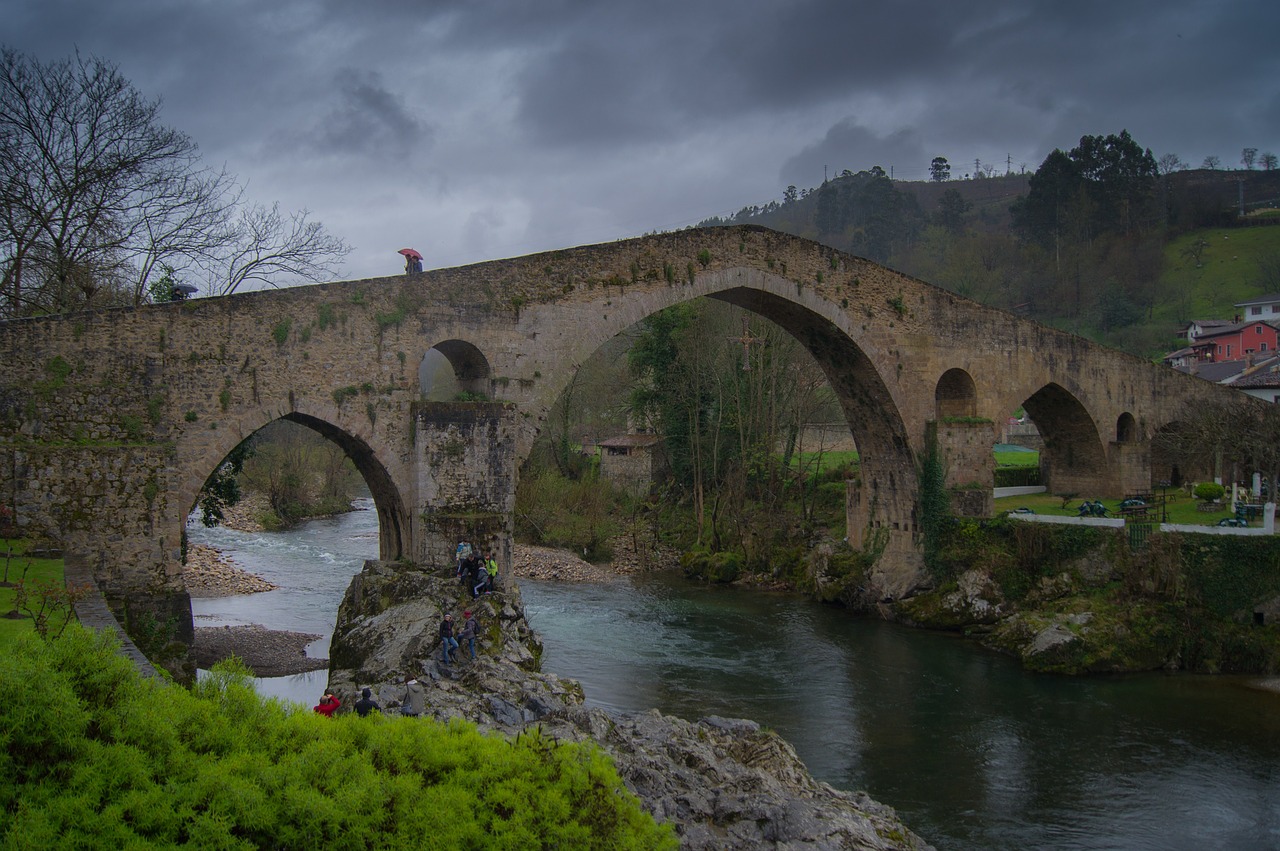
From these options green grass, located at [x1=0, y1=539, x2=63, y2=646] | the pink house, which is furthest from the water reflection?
the pink house

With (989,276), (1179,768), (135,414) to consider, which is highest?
(989,276)

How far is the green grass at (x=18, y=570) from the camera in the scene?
257 inches

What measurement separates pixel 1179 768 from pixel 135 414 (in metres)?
11.8

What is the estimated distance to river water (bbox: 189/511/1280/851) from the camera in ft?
30.3

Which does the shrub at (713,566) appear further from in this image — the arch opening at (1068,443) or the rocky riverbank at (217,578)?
the rocky riverbank at (217,578)

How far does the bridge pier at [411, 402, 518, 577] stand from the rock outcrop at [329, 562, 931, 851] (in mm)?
737

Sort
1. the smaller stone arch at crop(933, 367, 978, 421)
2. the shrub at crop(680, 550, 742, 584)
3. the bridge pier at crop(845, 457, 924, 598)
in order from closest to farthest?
the bridge pier at crop(845, 457, 924, 598) → the smaller stone arch at crop(933, 367, 978, 421) → the shrub at crop(680, 550, 742, 584)

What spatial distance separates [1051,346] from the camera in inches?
781

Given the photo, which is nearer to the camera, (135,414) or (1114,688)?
(135,414)

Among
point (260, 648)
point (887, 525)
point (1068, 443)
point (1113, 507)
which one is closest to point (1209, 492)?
point (1113, 507)

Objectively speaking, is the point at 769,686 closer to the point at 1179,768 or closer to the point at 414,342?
the point at 1179,768

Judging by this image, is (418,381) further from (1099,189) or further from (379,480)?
(1099,189)

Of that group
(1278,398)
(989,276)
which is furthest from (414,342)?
(989,276)

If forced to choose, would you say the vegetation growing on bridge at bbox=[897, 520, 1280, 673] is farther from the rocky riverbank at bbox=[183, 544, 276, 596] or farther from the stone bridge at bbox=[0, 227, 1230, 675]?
the rocky riverbank at bbox=[183, 544, 276, 596]
